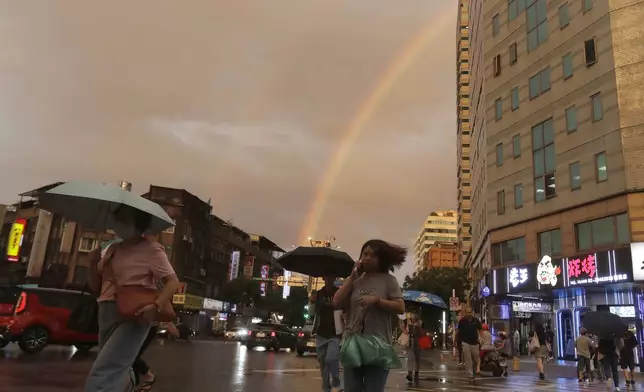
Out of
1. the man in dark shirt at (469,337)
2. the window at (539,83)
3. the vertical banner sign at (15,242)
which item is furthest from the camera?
the vertical banner sign at (15,242)

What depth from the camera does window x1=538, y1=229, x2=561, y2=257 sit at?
95.9 ft

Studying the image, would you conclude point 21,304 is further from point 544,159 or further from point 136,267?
point 544,159

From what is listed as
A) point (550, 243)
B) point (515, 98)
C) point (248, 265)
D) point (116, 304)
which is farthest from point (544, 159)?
point (248, 265)

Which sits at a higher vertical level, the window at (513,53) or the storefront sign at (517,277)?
the window at (513,53)

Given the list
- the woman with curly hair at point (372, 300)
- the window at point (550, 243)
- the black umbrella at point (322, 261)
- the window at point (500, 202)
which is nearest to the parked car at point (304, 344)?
the window at point (550, 243)

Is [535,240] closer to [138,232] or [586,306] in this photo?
[586,306]

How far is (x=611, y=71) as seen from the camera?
26438 mm

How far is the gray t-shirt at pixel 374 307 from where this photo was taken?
467 cm

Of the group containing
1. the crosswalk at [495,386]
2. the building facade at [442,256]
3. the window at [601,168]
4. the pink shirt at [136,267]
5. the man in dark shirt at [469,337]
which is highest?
the building facade at [442,256]

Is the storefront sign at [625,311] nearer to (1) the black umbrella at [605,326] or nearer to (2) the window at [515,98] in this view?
(2) the window at [515,98]

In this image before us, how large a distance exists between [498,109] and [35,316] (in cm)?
3099

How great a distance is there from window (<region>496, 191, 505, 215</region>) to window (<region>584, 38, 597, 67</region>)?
32.8 ft

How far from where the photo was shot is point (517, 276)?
31375 millimetres

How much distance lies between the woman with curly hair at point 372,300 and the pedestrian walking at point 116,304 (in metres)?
1.60
